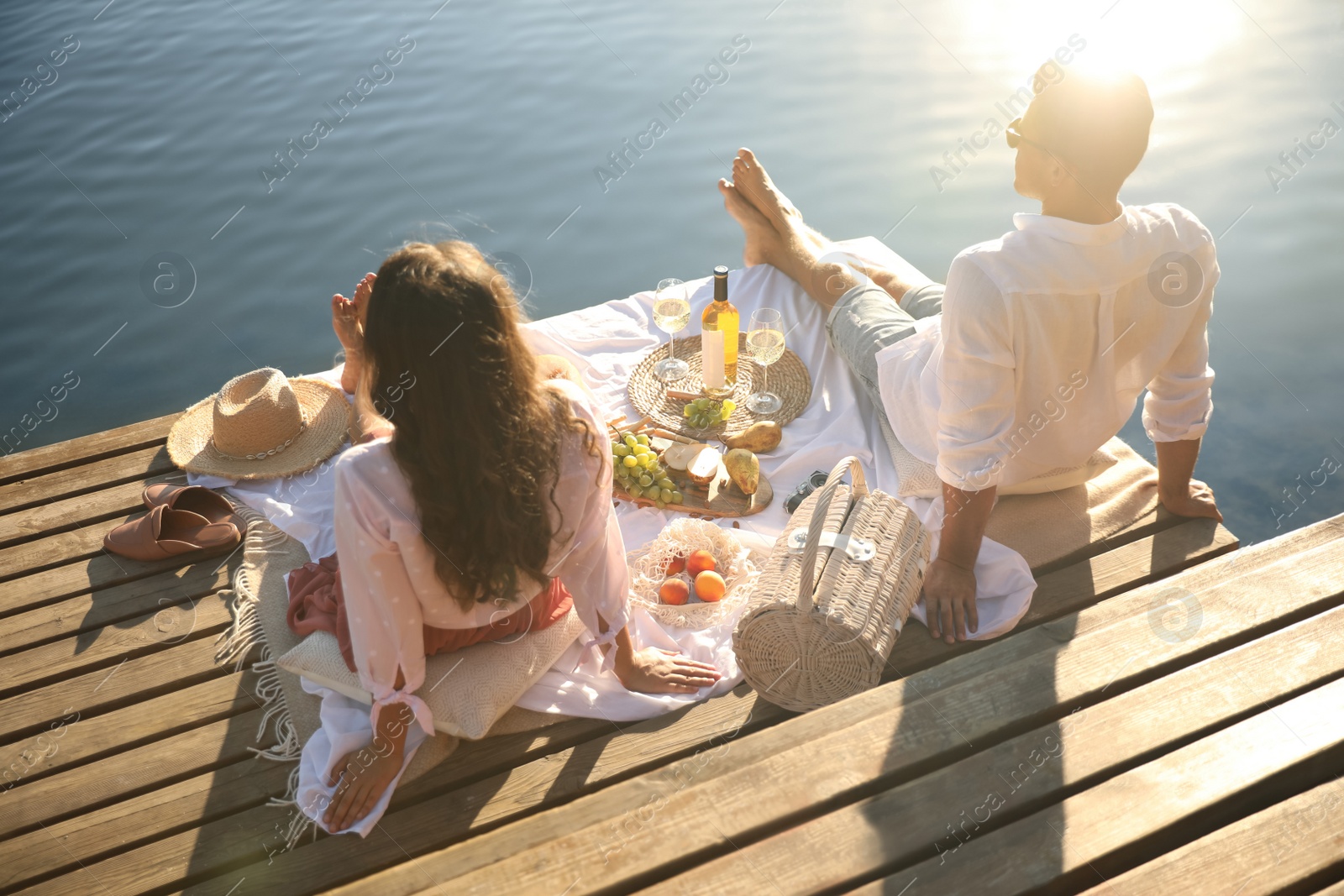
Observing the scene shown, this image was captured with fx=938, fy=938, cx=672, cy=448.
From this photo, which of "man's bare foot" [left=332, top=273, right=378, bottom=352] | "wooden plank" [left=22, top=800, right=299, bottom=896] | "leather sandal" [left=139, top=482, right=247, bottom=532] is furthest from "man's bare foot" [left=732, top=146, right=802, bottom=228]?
"wooden plank" [left=22, top=800, right=299, bottom=896]

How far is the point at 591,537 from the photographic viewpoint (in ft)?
6.61

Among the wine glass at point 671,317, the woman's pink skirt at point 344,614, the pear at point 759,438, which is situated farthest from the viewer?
the wine glass at point 671,317

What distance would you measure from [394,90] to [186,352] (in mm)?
2575

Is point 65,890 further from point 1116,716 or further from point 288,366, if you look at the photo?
point 288,366

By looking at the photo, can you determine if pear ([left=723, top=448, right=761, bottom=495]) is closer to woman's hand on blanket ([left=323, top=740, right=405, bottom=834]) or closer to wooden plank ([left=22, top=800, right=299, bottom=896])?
woman's hand on blanket ([left=323, top=740, right=405, bottom=834])

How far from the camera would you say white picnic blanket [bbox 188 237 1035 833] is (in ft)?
7.18

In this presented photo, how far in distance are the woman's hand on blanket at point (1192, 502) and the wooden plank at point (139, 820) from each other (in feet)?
7.64

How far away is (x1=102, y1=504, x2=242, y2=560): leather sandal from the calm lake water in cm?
167

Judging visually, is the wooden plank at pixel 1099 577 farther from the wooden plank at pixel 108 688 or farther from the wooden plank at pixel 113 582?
the wooden plank at pixel 113 582

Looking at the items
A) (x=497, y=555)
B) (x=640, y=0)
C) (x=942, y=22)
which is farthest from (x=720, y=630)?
(x=640, y=0)

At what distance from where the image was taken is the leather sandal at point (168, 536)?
265cm

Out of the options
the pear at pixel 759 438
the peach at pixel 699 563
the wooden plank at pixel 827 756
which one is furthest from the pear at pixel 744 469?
the wooden plank at pixel 827 756

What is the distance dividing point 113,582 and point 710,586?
1684mm

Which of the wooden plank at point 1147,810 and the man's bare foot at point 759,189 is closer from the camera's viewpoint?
the wooden plank at point 1147,810
